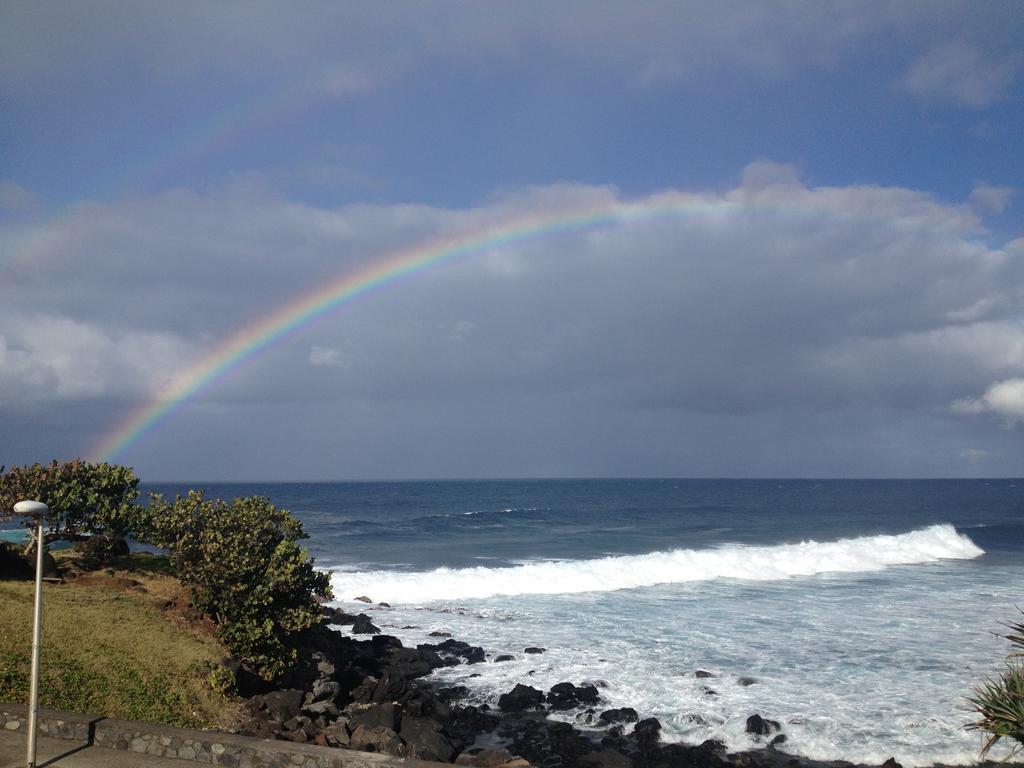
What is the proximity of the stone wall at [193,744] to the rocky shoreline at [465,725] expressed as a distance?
3209 mm

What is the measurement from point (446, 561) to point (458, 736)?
30.5 meters

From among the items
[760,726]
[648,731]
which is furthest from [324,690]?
[760,726]

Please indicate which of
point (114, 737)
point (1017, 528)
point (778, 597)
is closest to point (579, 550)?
point (778, 597)

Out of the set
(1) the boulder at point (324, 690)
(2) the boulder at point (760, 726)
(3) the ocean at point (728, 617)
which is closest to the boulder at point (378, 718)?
(1) the boulder at point (324, 690)

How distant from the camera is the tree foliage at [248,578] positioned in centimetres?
1848

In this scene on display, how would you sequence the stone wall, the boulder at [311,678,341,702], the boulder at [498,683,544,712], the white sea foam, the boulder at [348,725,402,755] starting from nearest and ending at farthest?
the stone wall → the boulder at [348,725,402,755] → the boulder at [311,678,341,702] → the boulder at [498,683,544,712] → the white sea foam

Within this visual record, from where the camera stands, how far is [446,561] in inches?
1863

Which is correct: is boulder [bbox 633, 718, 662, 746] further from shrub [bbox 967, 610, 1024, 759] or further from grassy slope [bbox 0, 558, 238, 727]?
grassy slope [bbox 0, 558, 238, 727]

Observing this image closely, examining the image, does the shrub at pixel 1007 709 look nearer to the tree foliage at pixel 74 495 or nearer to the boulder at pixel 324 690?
the boulder at pixel 324 690

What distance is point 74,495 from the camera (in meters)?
22.0

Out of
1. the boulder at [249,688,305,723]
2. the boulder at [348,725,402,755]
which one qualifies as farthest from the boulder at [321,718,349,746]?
the boulder at [249,688,305,723]

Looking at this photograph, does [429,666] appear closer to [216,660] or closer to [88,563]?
[216,660]

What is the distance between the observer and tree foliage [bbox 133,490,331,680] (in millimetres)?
18484

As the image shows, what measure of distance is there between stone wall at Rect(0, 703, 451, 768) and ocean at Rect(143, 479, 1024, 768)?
8701 millimetres
